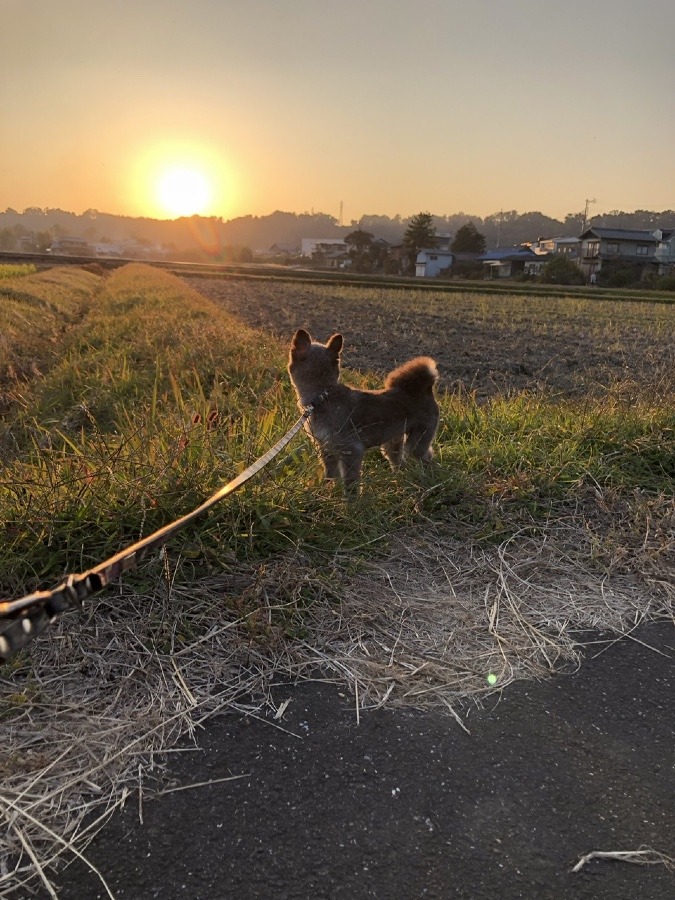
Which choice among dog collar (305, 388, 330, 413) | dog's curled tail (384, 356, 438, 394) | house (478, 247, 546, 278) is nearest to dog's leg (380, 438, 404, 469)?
dog's curled tail (384, 356, 438, 394)

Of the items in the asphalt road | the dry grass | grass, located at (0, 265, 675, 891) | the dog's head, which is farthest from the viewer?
the dog's head

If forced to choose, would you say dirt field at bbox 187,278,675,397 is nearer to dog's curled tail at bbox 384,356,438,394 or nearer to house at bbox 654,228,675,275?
dog's curled tail at bbox 384,356,438,394

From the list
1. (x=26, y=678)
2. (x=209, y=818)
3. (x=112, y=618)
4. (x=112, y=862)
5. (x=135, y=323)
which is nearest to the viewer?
(x=112, y=862)

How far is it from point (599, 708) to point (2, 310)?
17.9m

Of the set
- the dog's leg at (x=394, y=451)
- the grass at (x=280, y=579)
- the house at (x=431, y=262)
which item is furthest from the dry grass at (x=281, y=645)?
the house at (x=431, y=262)

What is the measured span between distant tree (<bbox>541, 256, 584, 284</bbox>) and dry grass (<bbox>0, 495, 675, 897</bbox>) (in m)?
64.4

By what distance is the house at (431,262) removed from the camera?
8094 cm

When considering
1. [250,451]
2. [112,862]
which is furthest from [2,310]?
[112,862]

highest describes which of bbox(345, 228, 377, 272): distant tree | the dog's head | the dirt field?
bbox(345, 228, 377, 272): distant tree

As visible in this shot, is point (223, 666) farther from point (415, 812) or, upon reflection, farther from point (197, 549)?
point (415, 812)

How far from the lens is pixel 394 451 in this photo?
4598mm

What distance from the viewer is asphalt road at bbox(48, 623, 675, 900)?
4.69 ft

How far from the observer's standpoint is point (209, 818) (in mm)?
1575

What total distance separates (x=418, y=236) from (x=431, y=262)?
4255 mm
